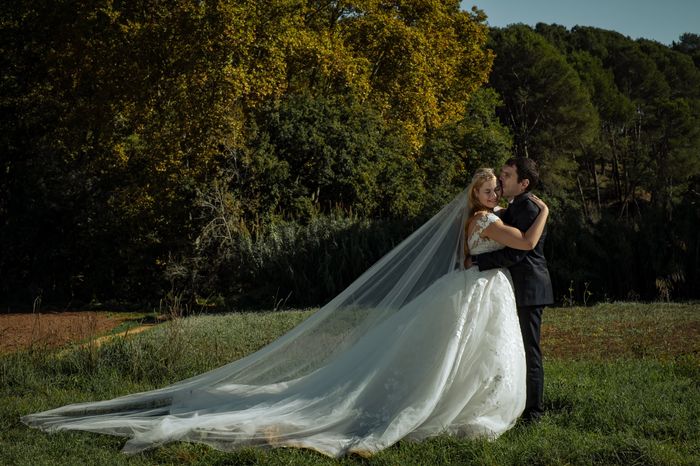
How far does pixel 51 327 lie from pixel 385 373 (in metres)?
6.51

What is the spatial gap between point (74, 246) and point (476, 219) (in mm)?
15533

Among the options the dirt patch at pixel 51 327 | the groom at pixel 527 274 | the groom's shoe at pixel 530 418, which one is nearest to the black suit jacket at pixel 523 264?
the groom at pixel 527 274

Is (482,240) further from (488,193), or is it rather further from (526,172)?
(526,172)

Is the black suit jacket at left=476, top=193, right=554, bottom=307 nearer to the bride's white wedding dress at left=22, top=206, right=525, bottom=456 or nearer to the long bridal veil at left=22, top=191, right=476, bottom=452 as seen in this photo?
the bride's white wedding dress at left=22, top=206, right=525, bottom=456

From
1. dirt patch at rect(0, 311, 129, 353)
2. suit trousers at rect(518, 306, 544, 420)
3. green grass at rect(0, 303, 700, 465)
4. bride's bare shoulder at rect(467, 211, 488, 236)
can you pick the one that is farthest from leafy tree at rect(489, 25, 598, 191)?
suit trousers at rect(518, 306, 544, 420)

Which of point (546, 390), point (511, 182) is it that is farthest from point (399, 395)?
point (511, 182)

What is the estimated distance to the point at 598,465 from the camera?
452 centimetres

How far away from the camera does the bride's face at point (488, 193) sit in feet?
18.1

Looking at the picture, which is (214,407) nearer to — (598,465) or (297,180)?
(598,465)

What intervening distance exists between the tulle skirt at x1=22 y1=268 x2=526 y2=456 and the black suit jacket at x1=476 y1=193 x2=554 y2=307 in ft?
0.30

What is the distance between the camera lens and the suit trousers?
212 inches

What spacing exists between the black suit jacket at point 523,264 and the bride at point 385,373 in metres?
0.08

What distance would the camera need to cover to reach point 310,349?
6.02m

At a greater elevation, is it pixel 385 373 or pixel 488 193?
pixel 488 193
